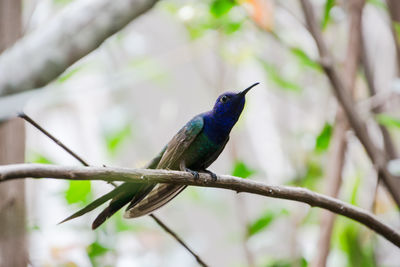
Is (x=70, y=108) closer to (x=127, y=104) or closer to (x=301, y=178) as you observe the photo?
(x=127, y=104)

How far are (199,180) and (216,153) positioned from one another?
29 centimetres

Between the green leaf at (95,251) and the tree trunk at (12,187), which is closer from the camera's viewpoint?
the tree trunk at (12,187)

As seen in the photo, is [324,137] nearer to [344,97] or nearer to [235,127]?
[344,97]

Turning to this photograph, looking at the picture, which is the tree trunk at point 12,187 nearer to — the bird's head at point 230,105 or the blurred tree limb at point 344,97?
the bird's head at point 230,105

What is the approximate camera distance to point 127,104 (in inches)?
157

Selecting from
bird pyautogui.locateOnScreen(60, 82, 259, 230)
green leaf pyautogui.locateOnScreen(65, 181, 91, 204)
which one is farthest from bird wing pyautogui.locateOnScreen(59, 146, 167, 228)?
green leaf pyautogui.locateOnScreen(65, 181, 91, 204)

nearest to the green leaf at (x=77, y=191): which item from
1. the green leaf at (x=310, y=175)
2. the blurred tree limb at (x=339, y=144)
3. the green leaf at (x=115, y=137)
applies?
the green leaf at (x=115, y=137)

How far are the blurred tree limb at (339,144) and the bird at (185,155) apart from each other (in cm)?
64

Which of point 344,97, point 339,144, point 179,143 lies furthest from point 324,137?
point 179,143

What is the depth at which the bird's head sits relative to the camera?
3.58ft

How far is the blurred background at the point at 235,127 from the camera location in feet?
6.15

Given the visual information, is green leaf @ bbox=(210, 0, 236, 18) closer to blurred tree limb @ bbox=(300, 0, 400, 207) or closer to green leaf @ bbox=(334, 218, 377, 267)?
blurred tree limb @ bbox=(300, 0, 400, 207)

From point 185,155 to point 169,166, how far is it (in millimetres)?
86

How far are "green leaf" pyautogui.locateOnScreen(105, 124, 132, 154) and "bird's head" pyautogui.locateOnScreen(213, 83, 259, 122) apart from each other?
118cm
